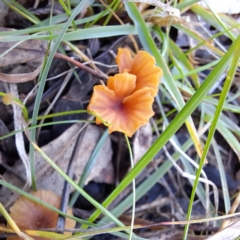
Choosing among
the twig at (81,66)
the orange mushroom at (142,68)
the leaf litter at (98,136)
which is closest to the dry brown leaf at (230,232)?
the leaf litter at (98,136)

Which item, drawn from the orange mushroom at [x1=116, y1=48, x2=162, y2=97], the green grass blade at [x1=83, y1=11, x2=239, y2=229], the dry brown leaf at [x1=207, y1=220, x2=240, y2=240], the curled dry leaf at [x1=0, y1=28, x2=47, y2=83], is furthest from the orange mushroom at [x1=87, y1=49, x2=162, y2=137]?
the dry brown leaf at [x1=207, y1=220, x2=240, y2=240]

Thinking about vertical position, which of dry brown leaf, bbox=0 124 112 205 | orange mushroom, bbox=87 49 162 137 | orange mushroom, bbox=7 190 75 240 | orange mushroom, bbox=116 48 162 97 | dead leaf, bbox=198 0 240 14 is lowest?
orange mushroom, bbox=7 190 75 240

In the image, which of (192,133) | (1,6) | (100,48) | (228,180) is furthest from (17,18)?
(228,180)

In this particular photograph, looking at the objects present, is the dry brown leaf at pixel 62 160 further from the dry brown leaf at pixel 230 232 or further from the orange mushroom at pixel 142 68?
the dry brown leaf at pixel 230 232

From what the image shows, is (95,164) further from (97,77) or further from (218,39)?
(218,39)

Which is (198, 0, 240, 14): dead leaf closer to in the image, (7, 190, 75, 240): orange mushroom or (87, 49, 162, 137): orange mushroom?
(87, 49, 162, 137): orange mushroom

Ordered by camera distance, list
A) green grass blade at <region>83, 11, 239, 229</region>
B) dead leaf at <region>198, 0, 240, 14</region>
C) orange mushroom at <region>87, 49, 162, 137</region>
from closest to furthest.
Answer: green grass blade at <region>83, 11, 239, 229</region>
orange mushroom at <region>87, 49, 162, 137</region>
dead leaf at <region>198, 0, 240, 14</region>
